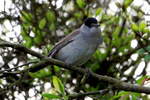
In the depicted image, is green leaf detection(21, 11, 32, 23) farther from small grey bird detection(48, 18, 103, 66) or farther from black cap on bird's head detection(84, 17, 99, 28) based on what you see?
black cap on bird's head detection(84, 17, 99, 28)

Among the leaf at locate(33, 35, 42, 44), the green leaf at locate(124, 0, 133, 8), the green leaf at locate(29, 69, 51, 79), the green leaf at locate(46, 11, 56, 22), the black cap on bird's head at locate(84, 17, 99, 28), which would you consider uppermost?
the green leaf at locate(46, 11, 56, 22)

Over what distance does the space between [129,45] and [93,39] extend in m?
0.59

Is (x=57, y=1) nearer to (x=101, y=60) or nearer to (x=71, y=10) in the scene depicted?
(x=71, y=10)

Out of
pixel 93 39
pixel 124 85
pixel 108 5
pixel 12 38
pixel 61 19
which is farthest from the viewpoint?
pixel 108 5

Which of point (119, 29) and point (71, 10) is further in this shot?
point (71, 10)

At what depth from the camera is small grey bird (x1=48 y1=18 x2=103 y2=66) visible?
13.2 ft

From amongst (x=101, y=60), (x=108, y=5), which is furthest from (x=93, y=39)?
(x=108, y=5)

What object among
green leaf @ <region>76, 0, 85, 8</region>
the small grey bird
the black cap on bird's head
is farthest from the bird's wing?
green leaf @ <region>76, 0, 85, 8</region>

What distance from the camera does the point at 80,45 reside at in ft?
13.4

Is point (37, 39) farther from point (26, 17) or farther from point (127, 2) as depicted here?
point (127, 2)

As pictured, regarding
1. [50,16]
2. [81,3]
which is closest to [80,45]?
[81,3]

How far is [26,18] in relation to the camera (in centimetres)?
425

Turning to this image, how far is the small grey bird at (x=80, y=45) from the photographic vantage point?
4.03 metres

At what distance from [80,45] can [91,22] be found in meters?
0.30
